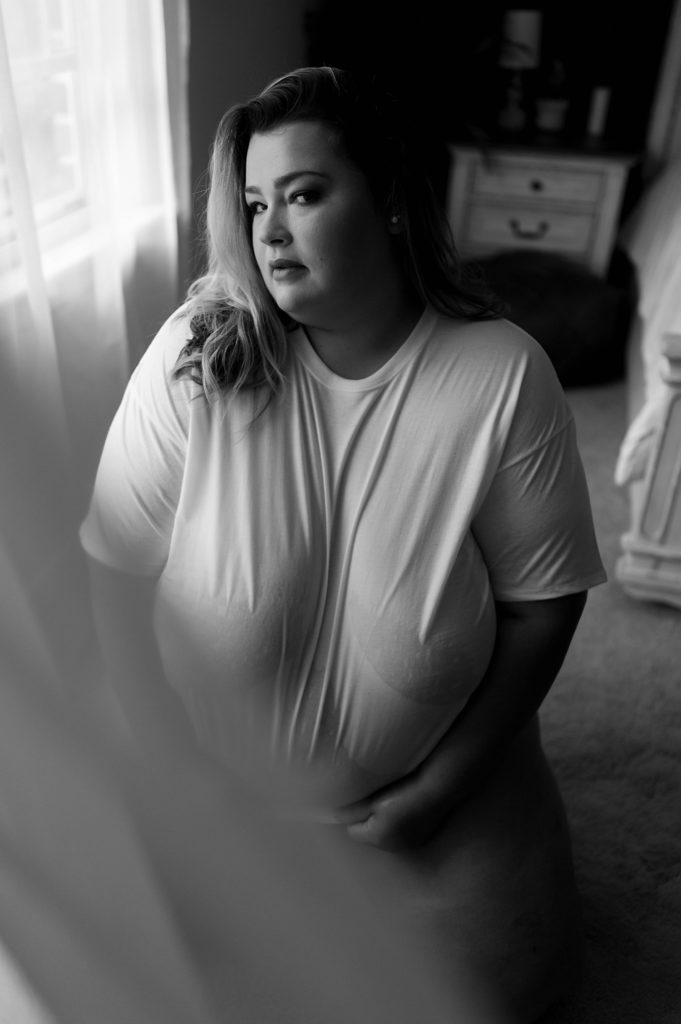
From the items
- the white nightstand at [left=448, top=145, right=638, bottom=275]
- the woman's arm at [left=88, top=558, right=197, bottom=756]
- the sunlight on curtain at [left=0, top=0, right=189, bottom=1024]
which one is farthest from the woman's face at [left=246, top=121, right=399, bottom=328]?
the white nightstand at [left=448, top=145, right=638, bottom=275]

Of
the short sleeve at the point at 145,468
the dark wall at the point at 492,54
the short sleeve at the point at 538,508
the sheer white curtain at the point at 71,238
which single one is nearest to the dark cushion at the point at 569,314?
the dark wall at the point at 492,54

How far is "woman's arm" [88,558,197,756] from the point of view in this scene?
0.97 meters

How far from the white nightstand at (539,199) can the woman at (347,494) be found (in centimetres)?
229

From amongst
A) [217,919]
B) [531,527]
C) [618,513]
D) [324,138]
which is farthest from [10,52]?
[618,513]

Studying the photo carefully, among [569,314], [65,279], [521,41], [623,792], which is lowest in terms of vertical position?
[623,792]

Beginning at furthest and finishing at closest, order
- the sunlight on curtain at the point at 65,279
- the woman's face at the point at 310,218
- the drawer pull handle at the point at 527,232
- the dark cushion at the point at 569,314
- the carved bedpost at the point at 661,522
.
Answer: the drawer pull handle at the point at 527,232
the dark cushion at the point at 569,314
the carved bedpost at the point at 661,522
the sunlight on curtain at the point at 65,279
the woman's face at the point at 310,218

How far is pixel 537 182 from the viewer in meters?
3.00

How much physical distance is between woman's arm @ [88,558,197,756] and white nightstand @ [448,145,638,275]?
233 cm

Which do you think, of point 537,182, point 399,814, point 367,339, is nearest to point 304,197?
point 367,339

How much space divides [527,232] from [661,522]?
1.56m

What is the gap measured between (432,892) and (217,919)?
27 centimetres

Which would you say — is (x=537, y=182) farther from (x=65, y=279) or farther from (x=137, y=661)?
(x=137, y=661)

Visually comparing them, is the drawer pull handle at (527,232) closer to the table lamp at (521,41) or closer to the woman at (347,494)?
the table lamp at (521,41)

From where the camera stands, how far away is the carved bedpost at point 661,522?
173 cm
